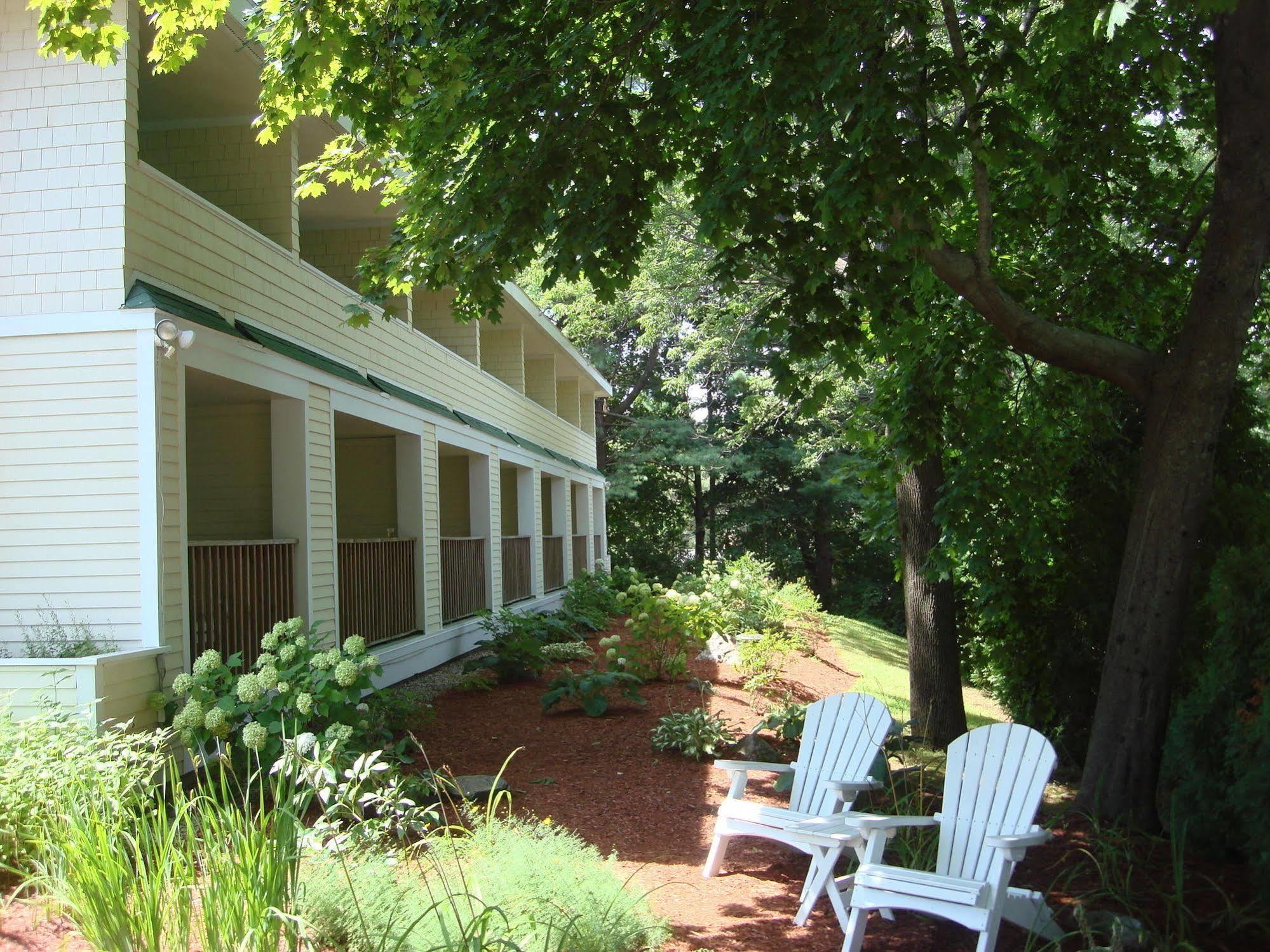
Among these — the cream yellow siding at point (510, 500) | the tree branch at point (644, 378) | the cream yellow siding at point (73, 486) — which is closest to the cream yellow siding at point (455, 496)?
the cream yellow siding at point (510, 500)

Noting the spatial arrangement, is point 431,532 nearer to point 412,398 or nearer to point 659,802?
point 412,398

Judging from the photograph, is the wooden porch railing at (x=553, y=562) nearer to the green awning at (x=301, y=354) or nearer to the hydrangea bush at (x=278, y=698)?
the green awning at (x=301, y=354)

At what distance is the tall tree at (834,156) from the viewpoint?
5.14 metres

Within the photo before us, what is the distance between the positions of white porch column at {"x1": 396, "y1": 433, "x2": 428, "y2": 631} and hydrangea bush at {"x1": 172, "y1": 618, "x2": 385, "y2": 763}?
5440 mm

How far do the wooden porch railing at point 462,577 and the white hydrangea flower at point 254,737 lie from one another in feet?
23.5

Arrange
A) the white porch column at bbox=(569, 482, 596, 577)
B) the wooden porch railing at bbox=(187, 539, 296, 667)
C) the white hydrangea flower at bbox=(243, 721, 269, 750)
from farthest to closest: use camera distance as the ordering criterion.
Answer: the white porch column at bbox=(569, 482, 596, 577) → the wooden porch railing at bbox=(187, 539, 296, 667) → the white hydrangea flower at bbox=(243, 721, 269, 750)

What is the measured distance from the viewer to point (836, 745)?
5461 mm

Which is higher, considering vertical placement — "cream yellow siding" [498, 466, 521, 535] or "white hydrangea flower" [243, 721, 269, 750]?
"cream yellow siding" [498, 466, 521, 535]

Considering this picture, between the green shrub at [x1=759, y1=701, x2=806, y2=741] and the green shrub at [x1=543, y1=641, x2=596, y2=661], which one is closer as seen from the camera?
the green shrub at [x1=759, y1=701, x2=806, y2=741]

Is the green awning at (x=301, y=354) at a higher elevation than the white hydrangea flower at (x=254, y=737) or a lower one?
higher

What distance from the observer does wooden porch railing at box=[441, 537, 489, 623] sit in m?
13.0

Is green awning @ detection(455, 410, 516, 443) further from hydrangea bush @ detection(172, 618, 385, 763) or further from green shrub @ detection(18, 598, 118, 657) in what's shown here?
hydrangea bush @ detection(172, 618, 385, 763)

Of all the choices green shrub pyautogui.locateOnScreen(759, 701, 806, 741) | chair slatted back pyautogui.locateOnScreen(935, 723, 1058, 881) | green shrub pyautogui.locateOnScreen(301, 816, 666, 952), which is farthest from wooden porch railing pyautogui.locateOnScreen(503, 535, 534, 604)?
Result: chair slatted back pyautogui.locateOnScreen(935, 723, 1058, 881)

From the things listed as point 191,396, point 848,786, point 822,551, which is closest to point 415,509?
point 191,396
